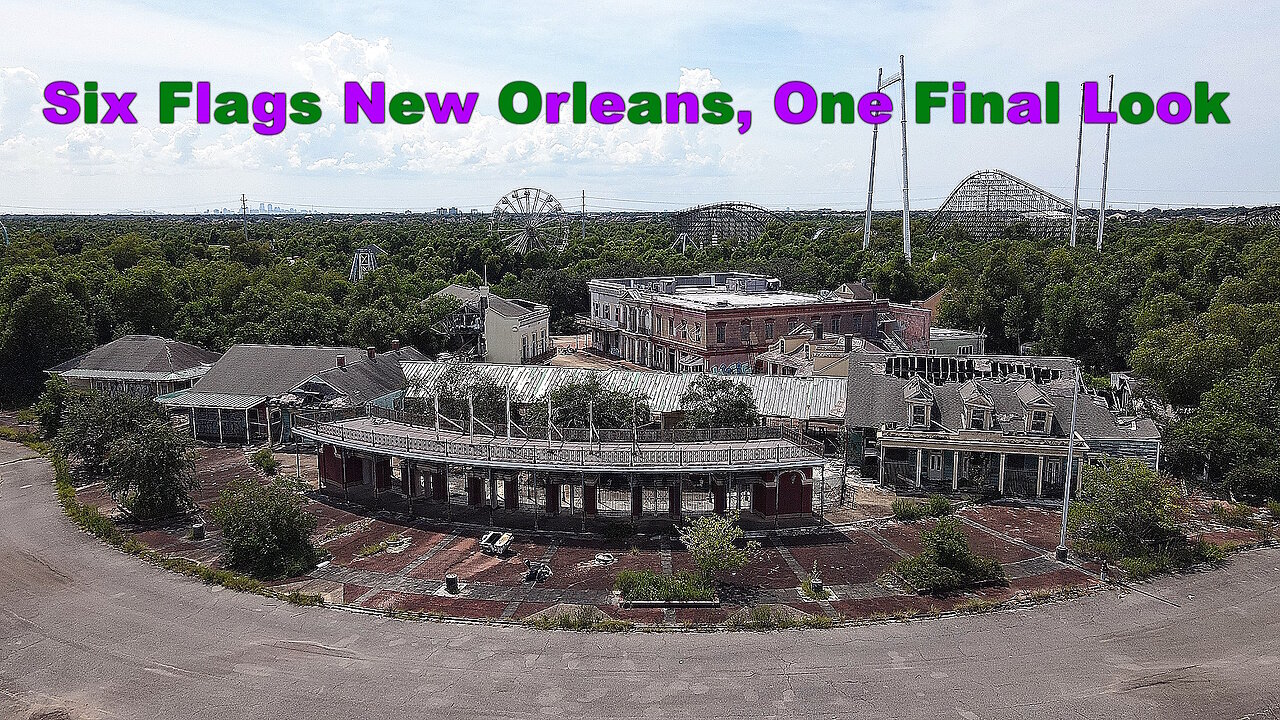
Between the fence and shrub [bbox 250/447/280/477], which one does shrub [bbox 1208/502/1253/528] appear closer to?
the fence

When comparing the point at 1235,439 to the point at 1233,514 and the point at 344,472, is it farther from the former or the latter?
the point at 344,472

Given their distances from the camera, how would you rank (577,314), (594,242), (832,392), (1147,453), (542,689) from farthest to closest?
(594,242)
(577,314)
(832,392)
(1147,453)
(542,689)

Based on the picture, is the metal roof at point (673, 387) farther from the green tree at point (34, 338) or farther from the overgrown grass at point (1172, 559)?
the green tree at point (34, 338)

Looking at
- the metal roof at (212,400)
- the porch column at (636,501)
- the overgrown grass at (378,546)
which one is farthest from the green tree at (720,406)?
the metal roof at (212,400)

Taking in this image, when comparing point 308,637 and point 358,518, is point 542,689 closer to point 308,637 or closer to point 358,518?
point 308,637

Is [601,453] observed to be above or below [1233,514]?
above

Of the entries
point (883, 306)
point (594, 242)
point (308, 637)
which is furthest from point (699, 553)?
point (594, 242)

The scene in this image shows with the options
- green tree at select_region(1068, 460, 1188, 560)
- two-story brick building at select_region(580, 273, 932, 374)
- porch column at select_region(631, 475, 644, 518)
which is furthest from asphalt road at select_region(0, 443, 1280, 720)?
two-story brick building at select_region(580, 273, 932, 374)

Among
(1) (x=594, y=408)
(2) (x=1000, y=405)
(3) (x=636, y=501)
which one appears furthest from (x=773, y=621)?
(2) (x=1000, y=405)
